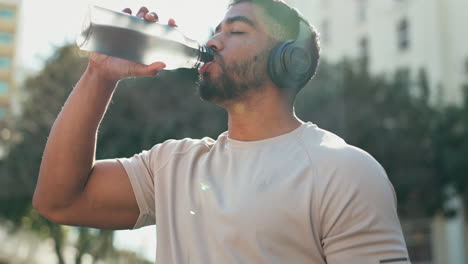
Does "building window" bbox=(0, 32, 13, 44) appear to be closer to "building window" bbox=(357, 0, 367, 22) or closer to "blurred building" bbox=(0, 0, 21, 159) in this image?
"blurred building" bbox=(0, 0, 21, 159)

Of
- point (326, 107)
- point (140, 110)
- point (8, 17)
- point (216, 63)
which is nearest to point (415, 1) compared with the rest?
point (326, 107)

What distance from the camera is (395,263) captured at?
180 cm

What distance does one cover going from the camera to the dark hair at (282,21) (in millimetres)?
2420

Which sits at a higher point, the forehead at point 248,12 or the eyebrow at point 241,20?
the forehead at point 248,12

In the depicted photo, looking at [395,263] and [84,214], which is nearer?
[395,263]

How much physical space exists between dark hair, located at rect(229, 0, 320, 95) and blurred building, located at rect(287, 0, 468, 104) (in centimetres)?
1994

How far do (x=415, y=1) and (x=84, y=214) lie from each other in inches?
1016

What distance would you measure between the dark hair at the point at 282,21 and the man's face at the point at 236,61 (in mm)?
46

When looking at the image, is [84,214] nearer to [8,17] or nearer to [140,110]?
[140,110]

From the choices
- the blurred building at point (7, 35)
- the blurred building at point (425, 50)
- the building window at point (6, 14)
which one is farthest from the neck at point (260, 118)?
the building window at point (6, 14)

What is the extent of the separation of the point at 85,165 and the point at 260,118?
2.34 ft

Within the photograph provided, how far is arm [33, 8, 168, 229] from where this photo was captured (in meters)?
2.07

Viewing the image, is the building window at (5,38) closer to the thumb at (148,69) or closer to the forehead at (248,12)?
the forehead at (248,12)

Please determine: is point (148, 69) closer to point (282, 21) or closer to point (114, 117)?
point (282, 21)
